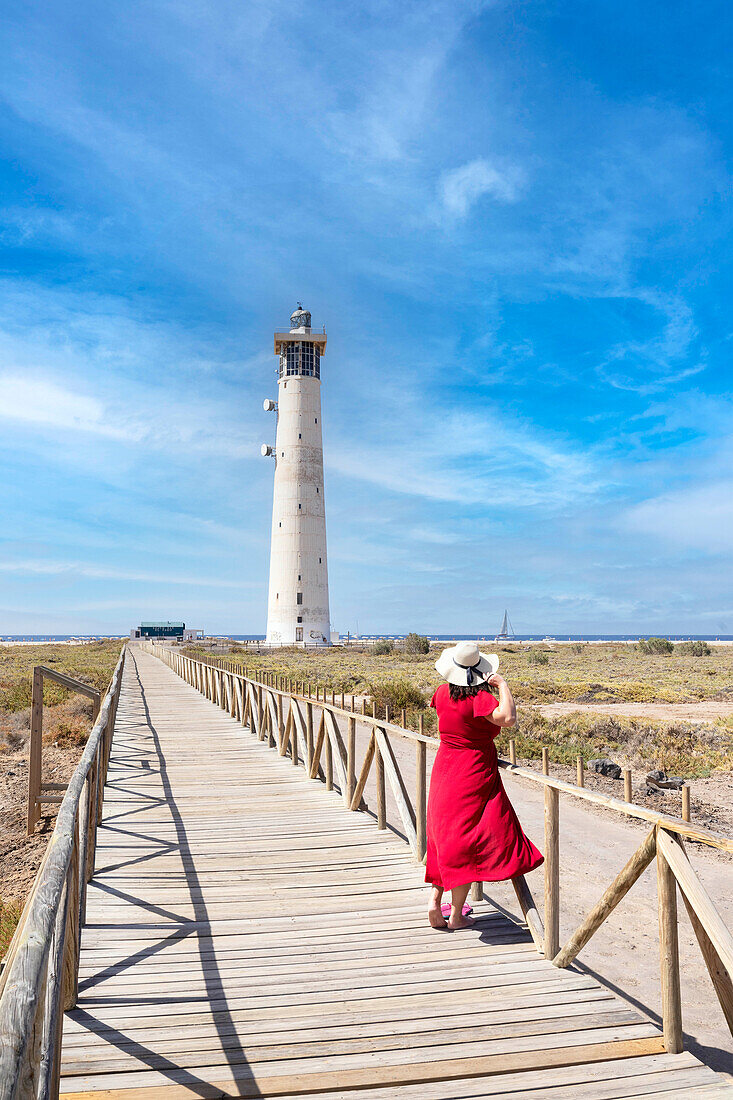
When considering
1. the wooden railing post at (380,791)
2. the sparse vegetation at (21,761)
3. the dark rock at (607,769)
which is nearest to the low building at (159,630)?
the sparse vegetation at (21,761)

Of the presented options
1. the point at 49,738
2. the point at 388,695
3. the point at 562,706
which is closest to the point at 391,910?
the point at 49,738

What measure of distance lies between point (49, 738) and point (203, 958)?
44.9ft

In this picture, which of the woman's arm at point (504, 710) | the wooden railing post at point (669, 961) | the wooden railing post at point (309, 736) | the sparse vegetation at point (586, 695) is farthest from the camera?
the sparse vegetation at point (586, 695)

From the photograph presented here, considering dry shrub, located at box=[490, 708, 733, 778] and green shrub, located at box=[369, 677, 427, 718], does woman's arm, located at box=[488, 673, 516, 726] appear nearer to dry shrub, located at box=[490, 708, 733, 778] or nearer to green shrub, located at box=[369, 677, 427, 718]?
dry shrub, located at box=[490, 708, 733, 778]

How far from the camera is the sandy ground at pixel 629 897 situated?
5691 millimetres

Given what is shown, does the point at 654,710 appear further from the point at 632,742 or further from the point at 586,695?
the point at 632,742

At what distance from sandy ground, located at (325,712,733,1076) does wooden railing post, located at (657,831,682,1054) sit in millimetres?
1608

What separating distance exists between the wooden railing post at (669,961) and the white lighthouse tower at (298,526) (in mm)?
46076

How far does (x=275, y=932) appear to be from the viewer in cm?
526

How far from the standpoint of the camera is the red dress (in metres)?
4.84

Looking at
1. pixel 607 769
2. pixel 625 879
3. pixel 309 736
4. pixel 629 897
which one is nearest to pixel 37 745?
pixel 309 736

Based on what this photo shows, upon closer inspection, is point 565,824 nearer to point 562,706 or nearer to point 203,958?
point 203,958

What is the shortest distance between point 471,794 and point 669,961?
146 cm

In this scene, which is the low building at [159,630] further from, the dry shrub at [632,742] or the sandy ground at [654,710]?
the dry shrub at [632,742]
